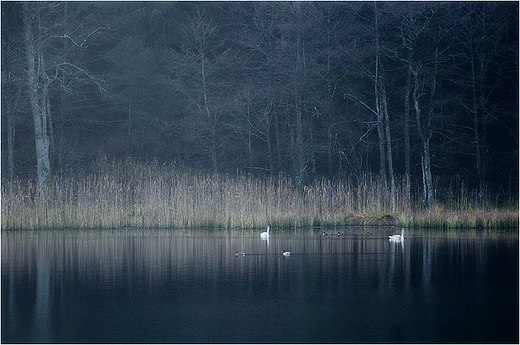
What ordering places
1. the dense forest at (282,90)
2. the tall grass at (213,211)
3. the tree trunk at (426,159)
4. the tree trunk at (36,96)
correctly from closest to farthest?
the tall grass at (213,211), the tree trunk at (426,159), the tree trunk at (36,96), the dense forest at (282,90)

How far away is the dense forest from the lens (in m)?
25.9

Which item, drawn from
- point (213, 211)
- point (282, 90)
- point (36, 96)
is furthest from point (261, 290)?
point (282, 90)

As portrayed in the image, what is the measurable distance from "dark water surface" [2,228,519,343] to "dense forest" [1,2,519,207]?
791 cm

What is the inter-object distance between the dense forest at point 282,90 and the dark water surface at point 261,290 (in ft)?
26.0

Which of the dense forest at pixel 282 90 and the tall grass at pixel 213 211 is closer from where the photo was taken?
the tall grass at pixel 213 211

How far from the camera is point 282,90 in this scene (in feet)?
93.5

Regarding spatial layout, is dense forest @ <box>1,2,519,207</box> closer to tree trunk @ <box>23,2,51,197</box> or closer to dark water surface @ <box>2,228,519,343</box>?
tree trunk @ <box>23,2,51,197</box>

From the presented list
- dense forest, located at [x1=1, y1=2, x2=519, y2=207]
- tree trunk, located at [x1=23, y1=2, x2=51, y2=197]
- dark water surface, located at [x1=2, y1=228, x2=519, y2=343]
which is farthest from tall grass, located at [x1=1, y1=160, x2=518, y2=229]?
tree trunk, located at [x1=23, y1=2, x2=51, y2=197]

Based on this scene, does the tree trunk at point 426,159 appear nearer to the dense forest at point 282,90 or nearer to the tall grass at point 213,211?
the dense forest at point 282,90

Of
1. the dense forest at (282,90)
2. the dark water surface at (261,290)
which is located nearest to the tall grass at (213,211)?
the dark water surface at (261,290)

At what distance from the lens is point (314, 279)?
1268cm

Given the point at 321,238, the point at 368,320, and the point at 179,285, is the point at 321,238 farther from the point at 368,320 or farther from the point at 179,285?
the point at 368,320

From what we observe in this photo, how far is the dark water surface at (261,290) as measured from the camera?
9117mm

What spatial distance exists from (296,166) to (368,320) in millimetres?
19354
